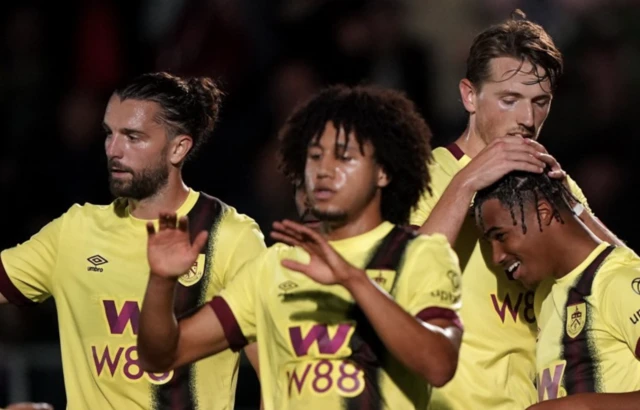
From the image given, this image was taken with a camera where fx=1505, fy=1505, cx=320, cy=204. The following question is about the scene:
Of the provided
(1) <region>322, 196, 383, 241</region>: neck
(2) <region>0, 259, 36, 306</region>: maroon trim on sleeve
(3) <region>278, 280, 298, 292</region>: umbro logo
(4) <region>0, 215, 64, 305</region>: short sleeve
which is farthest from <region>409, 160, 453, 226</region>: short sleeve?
(2) <region>0, 259, 36, 306</region>: maroon trim on sleeve

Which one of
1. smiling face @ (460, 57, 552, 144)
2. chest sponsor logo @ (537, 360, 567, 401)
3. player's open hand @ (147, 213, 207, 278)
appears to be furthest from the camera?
smiling face @ (460, 57, 552, 144)

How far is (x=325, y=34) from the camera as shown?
10.3m

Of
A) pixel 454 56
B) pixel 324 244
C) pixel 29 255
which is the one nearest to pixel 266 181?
Answer: pixel 454 56

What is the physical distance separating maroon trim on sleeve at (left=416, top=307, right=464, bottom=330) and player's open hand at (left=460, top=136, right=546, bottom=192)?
927 mm

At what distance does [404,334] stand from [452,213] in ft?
3.76

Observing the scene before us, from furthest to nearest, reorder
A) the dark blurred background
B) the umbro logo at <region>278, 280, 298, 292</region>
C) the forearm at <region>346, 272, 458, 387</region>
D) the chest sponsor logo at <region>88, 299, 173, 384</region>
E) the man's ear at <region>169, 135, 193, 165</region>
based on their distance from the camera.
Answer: the dark blurred background
the man's ear at <region>169, 135, 193, 165</region>
the chest sponsor logo at <region>88, 299, 173, 384</region>
the umbro logo at <region>278, 280, 298, 292</region>
the forearm at <region>346, 272, 458, 387</region>

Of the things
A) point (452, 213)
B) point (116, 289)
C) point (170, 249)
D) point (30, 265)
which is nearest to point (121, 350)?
point (116, 289)

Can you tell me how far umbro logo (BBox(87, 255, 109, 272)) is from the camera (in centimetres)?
591

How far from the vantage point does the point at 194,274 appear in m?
5.88

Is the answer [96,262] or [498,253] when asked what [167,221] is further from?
[498,253]

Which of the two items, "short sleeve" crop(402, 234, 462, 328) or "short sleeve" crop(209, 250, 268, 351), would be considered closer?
"short sleeve" crop(402, 234, 462, 328)

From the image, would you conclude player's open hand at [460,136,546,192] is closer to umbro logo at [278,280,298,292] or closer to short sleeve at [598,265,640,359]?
short sleeve at [598,265,640,359]

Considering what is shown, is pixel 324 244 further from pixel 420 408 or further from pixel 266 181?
pixel 266 181

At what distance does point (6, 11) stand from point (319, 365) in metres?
6.89
